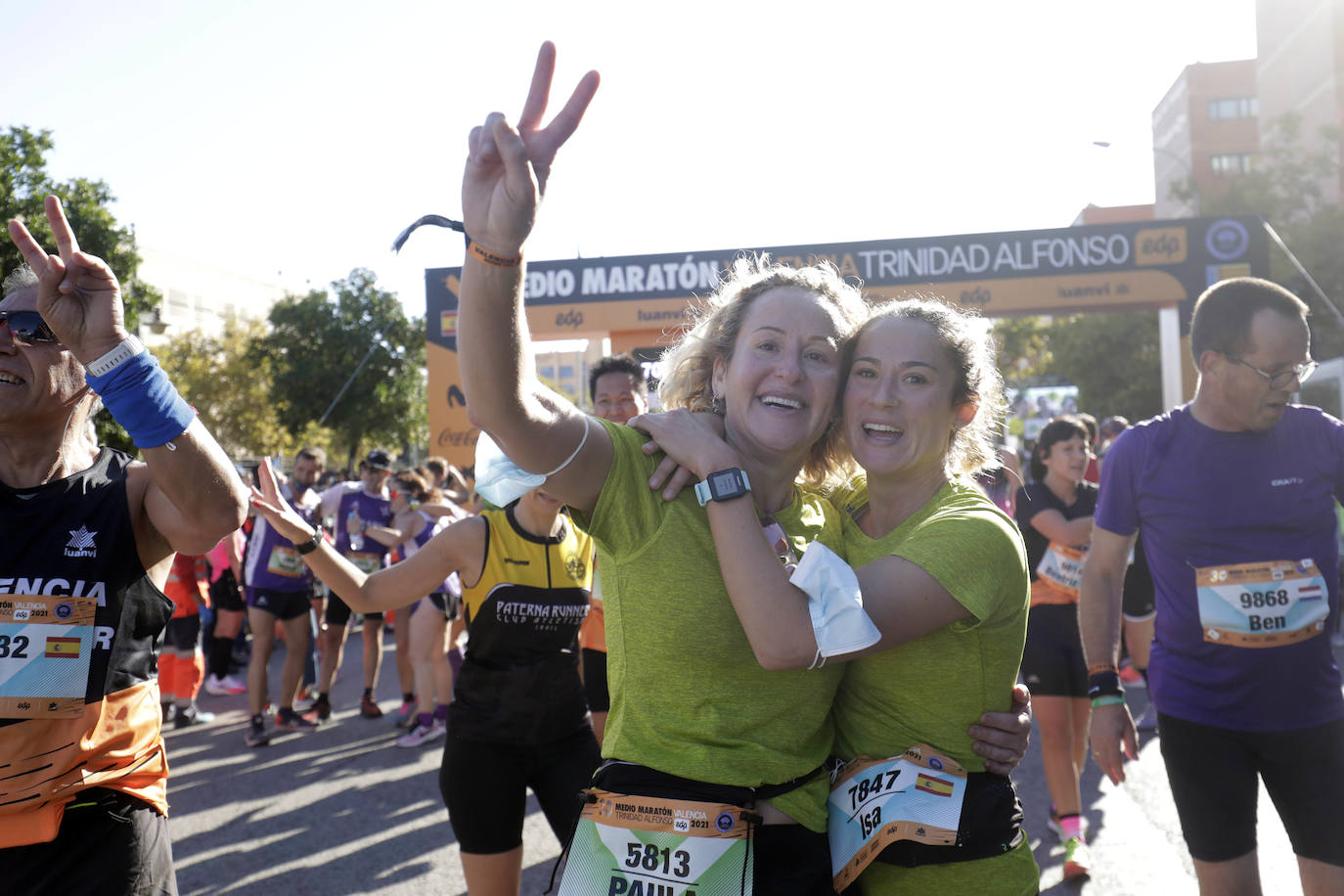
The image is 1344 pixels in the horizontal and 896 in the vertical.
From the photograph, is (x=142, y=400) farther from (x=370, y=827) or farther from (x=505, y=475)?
(x=370, y=827)

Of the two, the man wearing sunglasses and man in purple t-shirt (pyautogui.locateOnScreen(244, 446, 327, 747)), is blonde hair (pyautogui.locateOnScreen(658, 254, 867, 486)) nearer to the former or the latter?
the man wearing sunglasses

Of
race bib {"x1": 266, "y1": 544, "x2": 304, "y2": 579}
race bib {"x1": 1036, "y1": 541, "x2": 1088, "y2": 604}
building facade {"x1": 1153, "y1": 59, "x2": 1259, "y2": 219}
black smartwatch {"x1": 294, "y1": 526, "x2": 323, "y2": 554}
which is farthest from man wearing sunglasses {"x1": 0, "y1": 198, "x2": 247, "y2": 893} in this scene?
building facade {"x1": 1153, "y1": 59, "x2": 1259, "y2": 219}

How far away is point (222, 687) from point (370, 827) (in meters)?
5.11

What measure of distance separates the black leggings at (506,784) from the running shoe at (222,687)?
742 centimetres

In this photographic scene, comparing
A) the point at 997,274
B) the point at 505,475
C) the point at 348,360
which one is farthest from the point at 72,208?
A: the point at 348,360

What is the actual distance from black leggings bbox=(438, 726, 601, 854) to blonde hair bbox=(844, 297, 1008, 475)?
167 centimetres

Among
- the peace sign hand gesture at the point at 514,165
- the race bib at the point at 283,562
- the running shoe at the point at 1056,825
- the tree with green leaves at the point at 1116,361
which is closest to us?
the peace sign hand gesture at the point at 514,165

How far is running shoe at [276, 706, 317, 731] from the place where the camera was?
7.96 meters

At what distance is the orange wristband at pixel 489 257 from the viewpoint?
1.59 meters

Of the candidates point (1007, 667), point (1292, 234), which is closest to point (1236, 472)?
point (1007, 667)

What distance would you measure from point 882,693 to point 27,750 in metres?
1.86

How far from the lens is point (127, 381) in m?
2.04

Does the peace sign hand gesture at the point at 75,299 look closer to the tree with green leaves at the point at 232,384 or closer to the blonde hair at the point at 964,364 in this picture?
the blonde hair at the point at 964,364

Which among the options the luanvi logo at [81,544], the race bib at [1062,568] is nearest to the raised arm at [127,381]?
the luanvi logo at [81,544]
